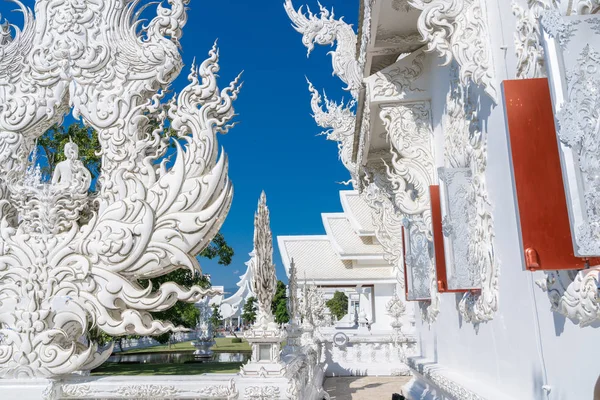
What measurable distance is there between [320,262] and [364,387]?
6.56 meters

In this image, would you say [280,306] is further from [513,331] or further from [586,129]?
[586,129]

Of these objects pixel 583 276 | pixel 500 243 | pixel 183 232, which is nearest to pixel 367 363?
pixel 183 232

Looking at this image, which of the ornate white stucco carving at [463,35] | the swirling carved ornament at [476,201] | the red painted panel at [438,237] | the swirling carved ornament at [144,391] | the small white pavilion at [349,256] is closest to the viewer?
the ornate white stucco carving at [463,35]

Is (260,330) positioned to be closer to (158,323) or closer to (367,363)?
(158,323)

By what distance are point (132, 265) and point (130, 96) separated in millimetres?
1599

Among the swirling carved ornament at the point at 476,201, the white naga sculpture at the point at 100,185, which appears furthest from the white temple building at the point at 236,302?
the swirling carved ornament at the point at 476,201

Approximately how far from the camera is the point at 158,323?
14.0 ft

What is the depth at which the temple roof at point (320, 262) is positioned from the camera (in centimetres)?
1491

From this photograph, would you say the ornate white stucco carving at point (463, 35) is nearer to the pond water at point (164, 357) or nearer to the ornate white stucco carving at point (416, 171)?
the ornate white stucco carving at point (416, 171)

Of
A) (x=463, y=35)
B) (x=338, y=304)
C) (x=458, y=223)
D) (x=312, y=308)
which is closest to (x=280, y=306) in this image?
(x=338, y=304)

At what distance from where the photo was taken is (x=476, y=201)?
318 cm

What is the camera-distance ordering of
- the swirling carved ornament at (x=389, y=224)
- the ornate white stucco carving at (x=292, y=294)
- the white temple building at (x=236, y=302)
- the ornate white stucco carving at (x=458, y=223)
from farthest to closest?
the white temple building at (x=236, y=302), the ornate white stucco carving at (x=292, y=294), the swirling carved ornament at (x=389, y=224), the ornate white stucco carving at (x=458, y=223)

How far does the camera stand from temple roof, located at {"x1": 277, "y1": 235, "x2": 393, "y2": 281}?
1491cm

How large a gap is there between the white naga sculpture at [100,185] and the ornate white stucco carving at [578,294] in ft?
9.91
